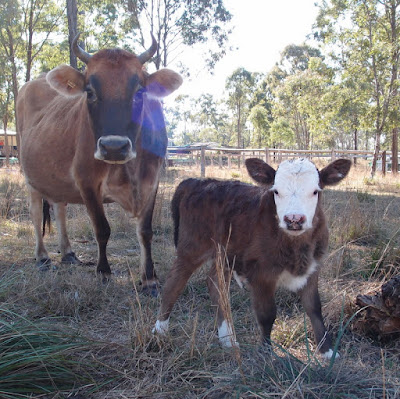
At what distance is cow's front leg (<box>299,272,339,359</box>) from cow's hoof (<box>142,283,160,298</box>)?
1814mm

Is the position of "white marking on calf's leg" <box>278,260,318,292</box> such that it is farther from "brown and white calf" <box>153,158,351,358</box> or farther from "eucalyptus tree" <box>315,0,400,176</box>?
"eucalyptus tree" <box>315,0,400,176</box>

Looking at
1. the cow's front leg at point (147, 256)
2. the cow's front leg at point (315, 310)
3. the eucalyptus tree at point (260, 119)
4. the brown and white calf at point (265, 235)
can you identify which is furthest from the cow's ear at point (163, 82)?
the eucalyptus tree at point (260, 119)

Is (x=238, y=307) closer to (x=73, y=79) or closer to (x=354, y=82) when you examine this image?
(x=73, y=79)

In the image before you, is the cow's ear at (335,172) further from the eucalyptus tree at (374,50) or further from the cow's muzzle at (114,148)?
the eucalyptus tree at (374,50)

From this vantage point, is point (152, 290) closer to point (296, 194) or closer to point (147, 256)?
point (147, 256)

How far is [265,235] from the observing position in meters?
3.09

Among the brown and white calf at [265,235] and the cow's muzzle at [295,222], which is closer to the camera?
the cow's muzzle at [295,222]

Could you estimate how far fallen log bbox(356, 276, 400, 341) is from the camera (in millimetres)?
2990

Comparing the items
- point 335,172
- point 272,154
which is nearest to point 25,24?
point 272,154

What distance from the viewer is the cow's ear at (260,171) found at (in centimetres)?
330

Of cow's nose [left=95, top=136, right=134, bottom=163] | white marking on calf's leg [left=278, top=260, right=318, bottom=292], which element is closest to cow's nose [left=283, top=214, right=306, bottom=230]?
white marking on calf's leg [left=278, top=260, right=318, bottom=292]

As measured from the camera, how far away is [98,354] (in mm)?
2652

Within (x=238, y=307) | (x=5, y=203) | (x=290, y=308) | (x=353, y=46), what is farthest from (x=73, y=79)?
(x=353, y=46)

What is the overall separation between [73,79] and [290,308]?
3.32m
